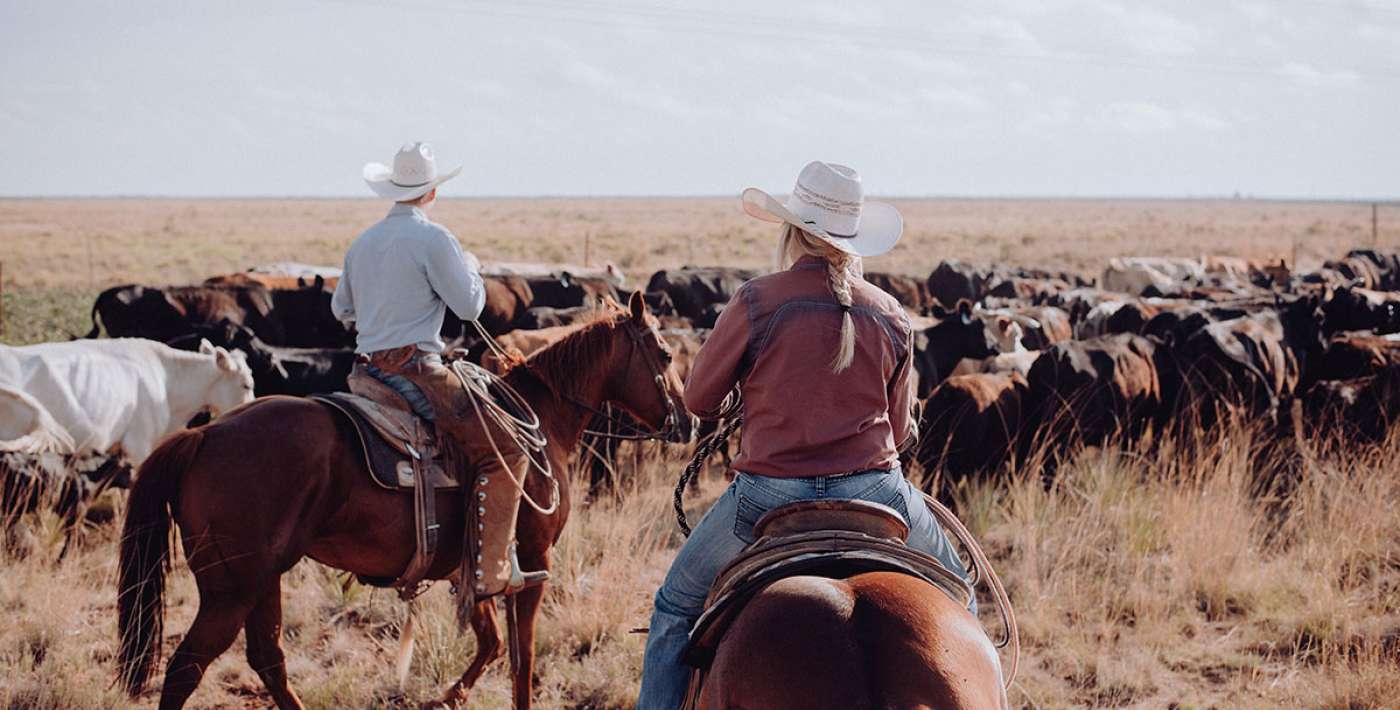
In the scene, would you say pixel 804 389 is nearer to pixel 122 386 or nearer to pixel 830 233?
pixel 830 233

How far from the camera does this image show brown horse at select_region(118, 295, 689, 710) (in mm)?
4266

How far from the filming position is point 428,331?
4.95m

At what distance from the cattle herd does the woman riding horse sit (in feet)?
12.3

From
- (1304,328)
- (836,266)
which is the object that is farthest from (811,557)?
(1304,328)

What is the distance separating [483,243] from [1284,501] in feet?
158

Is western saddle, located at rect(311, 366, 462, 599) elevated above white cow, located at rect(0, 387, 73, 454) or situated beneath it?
elevated above

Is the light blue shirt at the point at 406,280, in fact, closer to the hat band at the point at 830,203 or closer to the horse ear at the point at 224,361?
the hat band at the point at 830,203

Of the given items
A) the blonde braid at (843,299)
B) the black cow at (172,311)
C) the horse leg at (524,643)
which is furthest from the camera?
the black cow at (172,311)

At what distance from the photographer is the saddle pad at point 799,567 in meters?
2.88

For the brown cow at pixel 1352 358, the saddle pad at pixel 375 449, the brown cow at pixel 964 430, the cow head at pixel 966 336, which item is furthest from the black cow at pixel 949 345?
the saddle pad at pixel 375 449

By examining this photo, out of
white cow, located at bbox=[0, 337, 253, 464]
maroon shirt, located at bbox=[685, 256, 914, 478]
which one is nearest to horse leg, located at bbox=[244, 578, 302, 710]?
maroon shirt, located at bbox=[685, 256, 914, 478]

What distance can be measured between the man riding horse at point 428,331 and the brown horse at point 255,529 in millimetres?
230

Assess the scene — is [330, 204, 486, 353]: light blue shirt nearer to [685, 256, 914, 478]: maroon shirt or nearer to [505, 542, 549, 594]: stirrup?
[505, 542, 549, 594]: stirrup

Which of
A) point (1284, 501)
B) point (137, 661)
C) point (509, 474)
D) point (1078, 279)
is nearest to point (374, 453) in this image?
point (509, 474)
